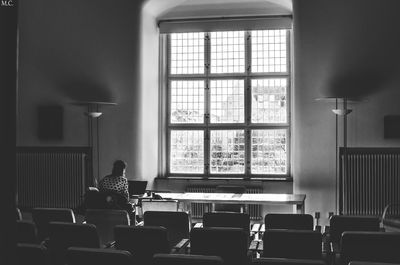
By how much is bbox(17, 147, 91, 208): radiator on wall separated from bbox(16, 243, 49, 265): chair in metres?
5.56

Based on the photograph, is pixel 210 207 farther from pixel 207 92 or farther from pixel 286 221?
pixel 286 221

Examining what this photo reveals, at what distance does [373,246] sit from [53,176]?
652 cm

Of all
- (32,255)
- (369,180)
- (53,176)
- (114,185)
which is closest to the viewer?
(32,255)

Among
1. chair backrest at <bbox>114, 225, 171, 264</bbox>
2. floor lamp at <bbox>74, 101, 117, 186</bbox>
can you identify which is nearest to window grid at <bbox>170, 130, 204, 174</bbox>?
A: floor lamp at <bbox>74, 101, 117, 186</bbox>

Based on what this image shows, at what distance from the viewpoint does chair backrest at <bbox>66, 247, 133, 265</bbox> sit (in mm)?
2891

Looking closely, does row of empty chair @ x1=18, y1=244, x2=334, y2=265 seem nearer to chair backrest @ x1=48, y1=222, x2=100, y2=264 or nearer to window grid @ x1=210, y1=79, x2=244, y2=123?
chair backrest @ x1=48, y1=222, x2=100, y2=264

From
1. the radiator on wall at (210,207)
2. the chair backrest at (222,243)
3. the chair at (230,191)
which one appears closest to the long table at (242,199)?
the chair at (230,191)

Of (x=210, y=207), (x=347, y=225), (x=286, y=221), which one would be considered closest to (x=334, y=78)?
(x=210, y=207)

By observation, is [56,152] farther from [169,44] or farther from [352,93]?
[352,93]

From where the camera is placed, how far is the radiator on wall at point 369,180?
782 centimetres

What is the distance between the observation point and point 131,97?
8.62 meters

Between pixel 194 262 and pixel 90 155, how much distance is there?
6201mm

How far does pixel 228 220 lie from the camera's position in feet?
15.3

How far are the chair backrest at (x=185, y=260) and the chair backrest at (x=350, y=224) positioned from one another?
2.16 metres
